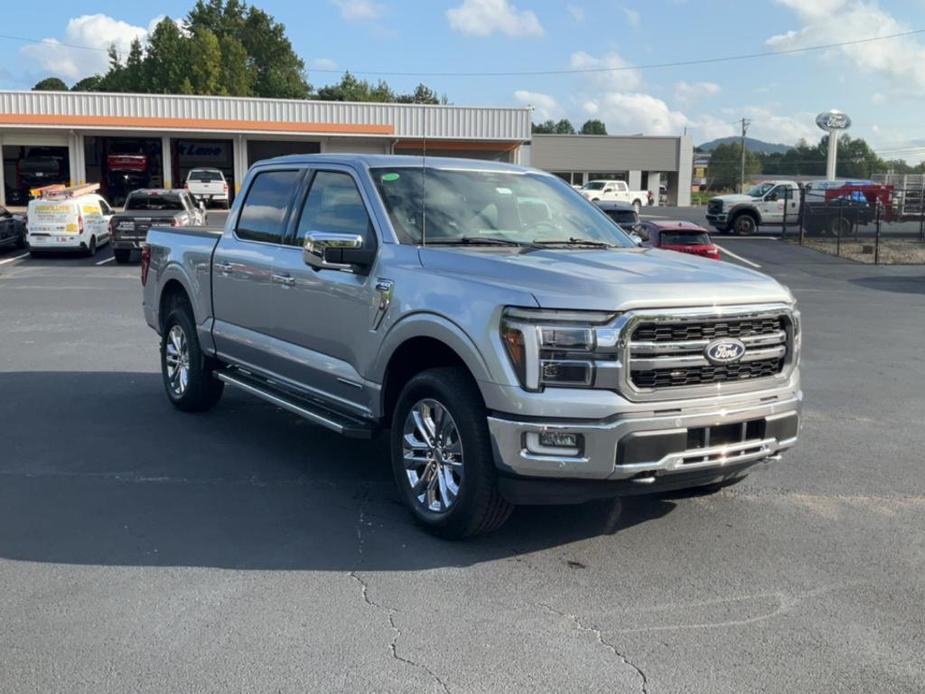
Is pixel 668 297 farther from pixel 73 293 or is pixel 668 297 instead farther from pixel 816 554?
pixel 73 293

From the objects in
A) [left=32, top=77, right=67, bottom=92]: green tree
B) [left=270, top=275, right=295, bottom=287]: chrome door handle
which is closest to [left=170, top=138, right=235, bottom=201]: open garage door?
[left=270, top=275, right=295, bottom=287]: chrome door handle

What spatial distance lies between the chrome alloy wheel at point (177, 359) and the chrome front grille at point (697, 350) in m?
4.66

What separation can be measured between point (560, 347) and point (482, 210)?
68.7 inches

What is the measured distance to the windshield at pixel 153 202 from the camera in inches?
914

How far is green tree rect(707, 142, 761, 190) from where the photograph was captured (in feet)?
448

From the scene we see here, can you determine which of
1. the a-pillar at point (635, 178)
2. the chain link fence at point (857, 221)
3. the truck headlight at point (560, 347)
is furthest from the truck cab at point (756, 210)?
the a-pillar at point (635, 178)

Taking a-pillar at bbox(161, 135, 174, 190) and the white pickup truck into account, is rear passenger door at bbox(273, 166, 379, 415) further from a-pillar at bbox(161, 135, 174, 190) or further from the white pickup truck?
the white pickup truck

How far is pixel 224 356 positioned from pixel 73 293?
11.6 meters

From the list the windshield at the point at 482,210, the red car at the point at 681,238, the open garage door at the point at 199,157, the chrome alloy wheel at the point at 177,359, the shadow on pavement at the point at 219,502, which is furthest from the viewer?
the open garage door at the point at 199,157

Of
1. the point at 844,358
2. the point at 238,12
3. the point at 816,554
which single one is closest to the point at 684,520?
the point at 816,554

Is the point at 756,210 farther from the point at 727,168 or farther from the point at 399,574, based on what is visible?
the point at 727,168

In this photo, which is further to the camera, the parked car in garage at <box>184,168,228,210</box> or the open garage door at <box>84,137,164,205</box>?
the open garage door at <box>84,137,164,205</box>

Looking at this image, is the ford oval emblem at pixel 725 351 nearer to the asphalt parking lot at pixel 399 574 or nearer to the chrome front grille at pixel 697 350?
the chrome front grille at pixel 697 350

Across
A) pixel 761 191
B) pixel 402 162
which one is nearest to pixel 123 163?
pixel 761 191
